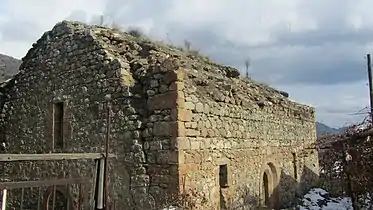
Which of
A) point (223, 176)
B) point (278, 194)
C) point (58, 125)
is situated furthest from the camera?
point (278, 194)

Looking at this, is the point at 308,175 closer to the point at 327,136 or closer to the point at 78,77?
the point at 327,136

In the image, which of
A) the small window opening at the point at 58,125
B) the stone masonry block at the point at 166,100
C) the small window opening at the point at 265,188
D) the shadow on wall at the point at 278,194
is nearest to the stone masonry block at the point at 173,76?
the stone masonry block at the point at 166,100

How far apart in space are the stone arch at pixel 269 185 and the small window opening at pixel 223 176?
2284 mm

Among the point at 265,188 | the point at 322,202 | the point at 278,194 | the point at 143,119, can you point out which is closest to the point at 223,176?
the point at 143,119

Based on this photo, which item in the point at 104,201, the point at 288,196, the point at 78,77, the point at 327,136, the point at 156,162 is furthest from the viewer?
the point at 288,196

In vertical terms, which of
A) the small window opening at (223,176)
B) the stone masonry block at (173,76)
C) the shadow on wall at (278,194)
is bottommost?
the shadow on wall at (278,194)

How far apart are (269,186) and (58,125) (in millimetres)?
5963

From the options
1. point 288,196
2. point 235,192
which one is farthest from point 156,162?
Result: point 288,196

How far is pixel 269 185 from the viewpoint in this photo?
38.0ft

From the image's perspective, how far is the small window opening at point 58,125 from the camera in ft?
31.1

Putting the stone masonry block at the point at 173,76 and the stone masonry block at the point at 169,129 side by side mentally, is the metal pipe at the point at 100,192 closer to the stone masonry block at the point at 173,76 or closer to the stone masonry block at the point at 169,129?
the stone masonry block at the point at 169,129

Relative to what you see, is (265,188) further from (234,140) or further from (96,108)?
(96,108)

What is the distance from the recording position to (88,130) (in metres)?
8.73

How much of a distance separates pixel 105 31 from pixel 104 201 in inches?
217
